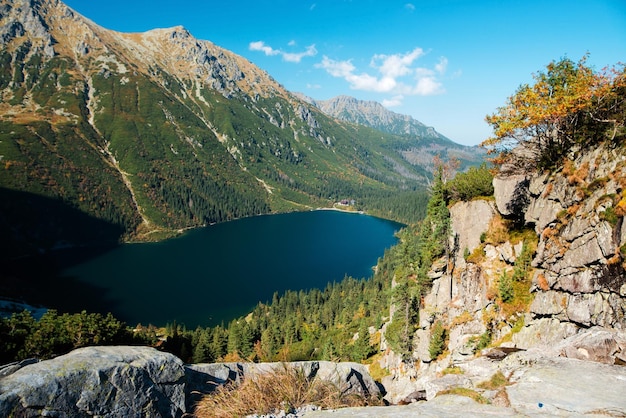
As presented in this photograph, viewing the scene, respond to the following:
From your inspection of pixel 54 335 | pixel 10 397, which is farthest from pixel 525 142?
pixel 54 335

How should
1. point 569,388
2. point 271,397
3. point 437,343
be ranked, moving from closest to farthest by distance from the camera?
point 271,397, point 569,388, point 437,343

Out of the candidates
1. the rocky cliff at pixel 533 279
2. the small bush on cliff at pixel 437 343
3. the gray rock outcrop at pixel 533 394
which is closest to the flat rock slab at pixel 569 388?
the gray rock outcrop at pixel 533 394

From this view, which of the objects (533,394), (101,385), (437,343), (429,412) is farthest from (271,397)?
(437,343)

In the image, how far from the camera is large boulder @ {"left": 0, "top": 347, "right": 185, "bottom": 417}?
29.0ft

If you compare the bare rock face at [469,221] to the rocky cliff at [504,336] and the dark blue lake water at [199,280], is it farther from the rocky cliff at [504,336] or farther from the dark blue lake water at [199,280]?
the dark blue lake water at [199,280]

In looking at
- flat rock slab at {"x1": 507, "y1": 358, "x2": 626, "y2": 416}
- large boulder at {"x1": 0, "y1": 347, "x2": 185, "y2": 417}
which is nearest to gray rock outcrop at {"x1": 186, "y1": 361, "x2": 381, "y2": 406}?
large boulder at {"x1": 0, "y1": 347, "x2": 185, "y2": 417}

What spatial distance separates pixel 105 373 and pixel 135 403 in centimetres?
132

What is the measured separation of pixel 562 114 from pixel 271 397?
77.2ft

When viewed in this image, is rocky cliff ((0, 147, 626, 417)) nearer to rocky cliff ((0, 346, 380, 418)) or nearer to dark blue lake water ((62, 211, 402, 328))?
rocky cliff ((0, 346, 380, 418))

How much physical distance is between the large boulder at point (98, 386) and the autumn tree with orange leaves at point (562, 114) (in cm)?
2553

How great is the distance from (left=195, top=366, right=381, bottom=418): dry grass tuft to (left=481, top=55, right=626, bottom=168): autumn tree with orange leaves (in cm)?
2199

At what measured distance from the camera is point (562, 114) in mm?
21109

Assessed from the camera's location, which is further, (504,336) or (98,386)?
(504,336)

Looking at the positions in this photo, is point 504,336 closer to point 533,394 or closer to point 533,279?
point 533,279
